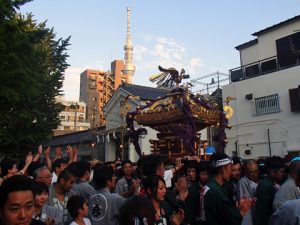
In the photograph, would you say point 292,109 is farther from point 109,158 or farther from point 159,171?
point 159,171

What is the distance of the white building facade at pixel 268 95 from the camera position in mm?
17078

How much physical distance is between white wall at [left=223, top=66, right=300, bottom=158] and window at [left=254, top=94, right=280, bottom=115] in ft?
0.68

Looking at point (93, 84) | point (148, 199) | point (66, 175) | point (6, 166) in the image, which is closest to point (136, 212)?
point (148, 199)

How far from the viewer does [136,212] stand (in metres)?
2.69

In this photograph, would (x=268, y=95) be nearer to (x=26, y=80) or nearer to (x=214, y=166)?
(x=26, y=80)

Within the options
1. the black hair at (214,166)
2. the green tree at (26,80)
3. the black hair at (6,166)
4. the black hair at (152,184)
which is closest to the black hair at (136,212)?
the black hair at (152,184)

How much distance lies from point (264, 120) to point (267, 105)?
88cm

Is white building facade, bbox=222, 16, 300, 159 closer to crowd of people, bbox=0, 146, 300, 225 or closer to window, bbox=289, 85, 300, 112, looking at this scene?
window, bbox=289, 85, 300, 112

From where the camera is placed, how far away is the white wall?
1703cm

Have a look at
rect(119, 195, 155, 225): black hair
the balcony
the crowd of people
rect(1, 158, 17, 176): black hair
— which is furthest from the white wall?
rect(119, 195, 155, 225): black hair

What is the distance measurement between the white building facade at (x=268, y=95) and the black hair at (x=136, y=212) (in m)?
15.5

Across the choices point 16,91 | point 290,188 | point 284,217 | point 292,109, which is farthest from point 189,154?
point 292,109

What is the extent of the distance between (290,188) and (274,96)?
15022 mm

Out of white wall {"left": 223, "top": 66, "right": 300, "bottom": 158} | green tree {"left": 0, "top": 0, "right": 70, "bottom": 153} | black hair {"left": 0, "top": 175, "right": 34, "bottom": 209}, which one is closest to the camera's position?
black hair {"left": 0, "top": 175, "right": 34, "bottom": 209}
